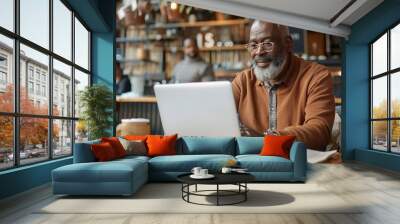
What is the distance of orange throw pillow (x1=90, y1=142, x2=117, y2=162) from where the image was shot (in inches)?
186

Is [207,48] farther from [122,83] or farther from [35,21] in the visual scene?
[35,21]

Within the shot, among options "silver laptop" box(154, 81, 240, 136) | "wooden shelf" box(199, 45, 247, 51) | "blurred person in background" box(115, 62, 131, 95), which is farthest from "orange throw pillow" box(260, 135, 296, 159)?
"blurred person in background" box(115, 62, 131, 95)

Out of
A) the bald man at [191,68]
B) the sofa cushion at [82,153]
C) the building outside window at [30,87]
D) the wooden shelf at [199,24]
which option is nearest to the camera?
the sofa cushion at [82,153]

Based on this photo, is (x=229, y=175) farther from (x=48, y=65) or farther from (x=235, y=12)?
(x=235, y=12)

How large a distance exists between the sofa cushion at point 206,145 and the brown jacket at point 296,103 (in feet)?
3.11

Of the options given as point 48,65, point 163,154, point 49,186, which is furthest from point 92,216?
point 48,65

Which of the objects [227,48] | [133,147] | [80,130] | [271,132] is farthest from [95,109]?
[227,48]

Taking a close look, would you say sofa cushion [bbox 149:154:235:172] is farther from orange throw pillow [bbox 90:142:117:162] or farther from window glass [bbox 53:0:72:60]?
window glass [bbox 53:0:72:60]

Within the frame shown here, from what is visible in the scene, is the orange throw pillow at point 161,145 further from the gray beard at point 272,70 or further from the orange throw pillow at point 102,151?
the gray beard at point 272,70

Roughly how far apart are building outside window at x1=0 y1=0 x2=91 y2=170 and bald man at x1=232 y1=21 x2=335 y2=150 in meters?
2.68

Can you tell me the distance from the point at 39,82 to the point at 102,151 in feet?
4.24

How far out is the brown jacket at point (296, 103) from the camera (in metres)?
6.54

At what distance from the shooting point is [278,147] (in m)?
5.35

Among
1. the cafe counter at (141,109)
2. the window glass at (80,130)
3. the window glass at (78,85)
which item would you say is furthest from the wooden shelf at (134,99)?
the window glass at (80,130)
